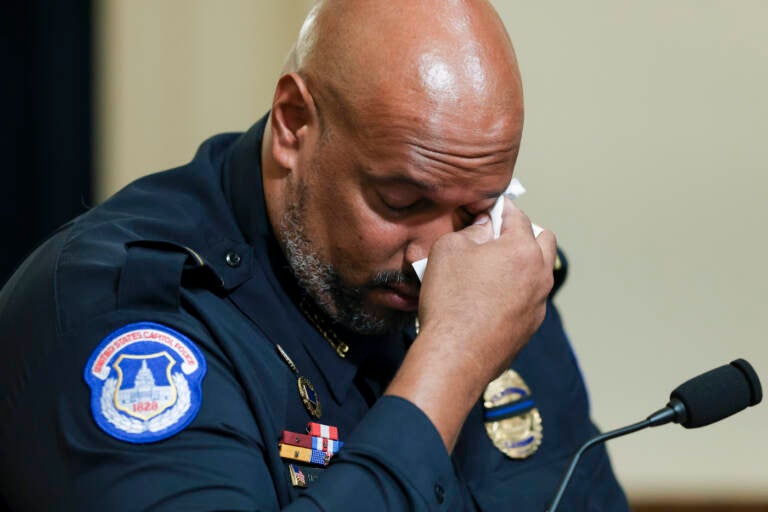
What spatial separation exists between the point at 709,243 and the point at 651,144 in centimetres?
31

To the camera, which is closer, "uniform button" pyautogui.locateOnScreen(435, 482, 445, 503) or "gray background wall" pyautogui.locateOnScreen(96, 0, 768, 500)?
"uniform button" pyautogui.locateOnScreen(435, 482, 445, 503)

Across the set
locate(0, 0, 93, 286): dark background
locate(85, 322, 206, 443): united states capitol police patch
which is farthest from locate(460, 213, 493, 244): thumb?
locate(0, 0, 93, 286): dark background

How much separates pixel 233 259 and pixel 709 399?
2.24ft

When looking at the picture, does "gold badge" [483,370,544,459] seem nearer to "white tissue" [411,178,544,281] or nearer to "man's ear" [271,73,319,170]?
"white tissue" [411,178,544,281]

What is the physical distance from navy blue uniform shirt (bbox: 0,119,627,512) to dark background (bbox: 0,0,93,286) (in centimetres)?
132

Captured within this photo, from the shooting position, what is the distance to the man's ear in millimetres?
1556

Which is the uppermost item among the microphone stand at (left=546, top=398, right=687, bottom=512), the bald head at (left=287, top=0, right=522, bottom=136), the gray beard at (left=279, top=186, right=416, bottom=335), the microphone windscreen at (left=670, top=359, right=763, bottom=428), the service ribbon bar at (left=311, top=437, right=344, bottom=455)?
the bald head at (left=287, top=0, right=522, bottom=136)

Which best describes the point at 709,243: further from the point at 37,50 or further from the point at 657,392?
the point at 37,50

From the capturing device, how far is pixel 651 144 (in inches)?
112

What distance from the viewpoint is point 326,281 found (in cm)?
156

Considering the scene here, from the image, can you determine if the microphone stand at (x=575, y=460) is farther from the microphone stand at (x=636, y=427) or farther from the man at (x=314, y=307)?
the man at (x=314, y=307)

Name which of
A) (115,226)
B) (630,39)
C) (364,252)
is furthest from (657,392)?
(115,226)

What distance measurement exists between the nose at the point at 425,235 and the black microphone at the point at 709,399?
0.36 meters

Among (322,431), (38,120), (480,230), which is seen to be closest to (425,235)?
(480,230)
